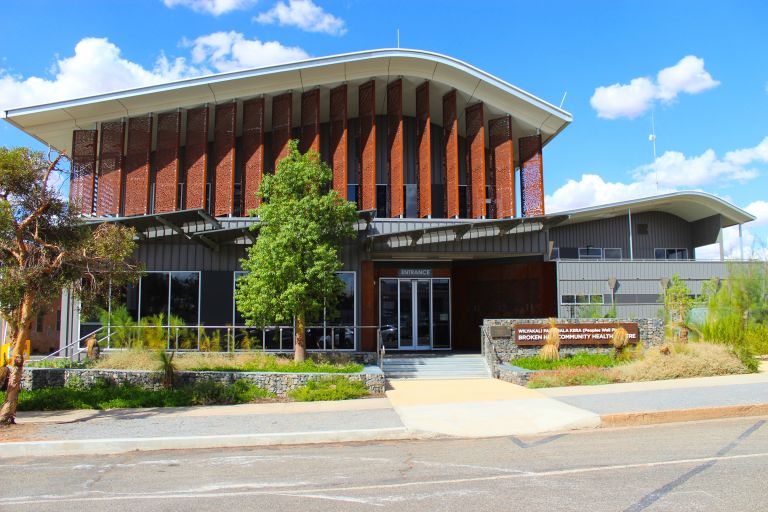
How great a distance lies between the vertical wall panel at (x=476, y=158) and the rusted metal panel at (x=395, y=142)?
2.85 metres

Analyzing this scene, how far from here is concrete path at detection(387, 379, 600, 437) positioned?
10.3 meters

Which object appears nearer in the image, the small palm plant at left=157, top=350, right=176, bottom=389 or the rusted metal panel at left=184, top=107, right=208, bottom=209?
the small palm plant at left=157, top=350, right=176, bottom=389

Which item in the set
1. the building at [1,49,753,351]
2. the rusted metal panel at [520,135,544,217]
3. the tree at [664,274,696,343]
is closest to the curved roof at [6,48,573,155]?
the building at [1,49,753,351]

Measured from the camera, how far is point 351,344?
2042cm

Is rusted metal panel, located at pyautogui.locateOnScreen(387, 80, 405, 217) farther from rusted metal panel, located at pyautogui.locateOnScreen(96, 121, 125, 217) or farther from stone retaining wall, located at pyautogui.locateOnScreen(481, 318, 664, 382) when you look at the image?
rusted metal panel, located at pyautogui.locateOnScreen(96, 121, 125, 217)

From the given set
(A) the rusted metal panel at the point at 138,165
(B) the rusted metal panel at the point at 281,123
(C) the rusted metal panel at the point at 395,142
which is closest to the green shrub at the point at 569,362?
(C) the rusted metal panel at the point at 395,142

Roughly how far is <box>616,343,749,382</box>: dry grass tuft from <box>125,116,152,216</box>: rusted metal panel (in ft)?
56.4

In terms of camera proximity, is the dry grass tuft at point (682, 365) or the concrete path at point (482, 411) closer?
the concrete path at point (482, 411)

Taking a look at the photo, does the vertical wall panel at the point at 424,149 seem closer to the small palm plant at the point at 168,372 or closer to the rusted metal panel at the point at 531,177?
the rusted metal panel at the point at 531,177

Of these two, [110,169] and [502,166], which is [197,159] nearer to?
[110,169]

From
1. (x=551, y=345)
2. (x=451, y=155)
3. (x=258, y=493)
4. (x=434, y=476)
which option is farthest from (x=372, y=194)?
(x=258, y=493)

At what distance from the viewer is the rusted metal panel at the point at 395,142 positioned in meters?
23.2

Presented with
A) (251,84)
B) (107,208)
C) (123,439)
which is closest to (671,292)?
(251,84)

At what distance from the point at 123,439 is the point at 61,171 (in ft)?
17.8
